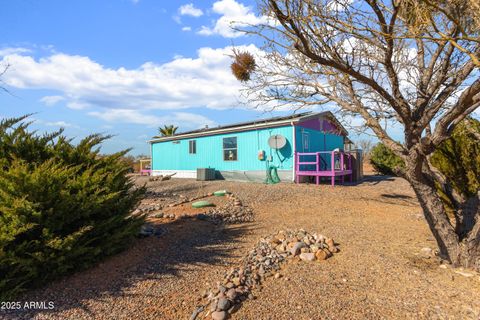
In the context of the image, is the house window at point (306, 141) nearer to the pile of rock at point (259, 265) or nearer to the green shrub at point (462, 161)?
the green shrub at point (462, 161)

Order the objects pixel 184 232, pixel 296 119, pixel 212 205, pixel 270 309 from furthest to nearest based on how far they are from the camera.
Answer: pixel 296 119 < pixel 212 205 < pixel 184 232 < pixel 270 309

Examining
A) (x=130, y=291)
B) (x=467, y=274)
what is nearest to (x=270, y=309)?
(x=130, y=291)

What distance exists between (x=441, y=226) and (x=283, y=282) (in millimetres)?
2175

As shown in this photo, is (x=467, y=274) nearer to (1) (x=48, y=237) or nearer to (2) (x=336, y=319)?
(2) (x=336, y=319)

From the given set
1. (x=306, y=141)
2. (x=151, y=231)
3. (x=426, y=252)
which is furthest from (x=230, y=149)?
(x=426, y=252)

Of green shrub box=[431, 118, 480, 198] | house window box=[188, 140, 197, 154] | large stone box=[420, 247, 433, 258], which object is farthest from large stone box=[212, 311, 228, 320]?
house window box=[188, 140, 197, 154]

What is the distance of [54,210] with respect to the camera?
3.35 meters

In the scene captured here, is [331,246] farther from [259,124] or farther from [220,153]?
[220,153]

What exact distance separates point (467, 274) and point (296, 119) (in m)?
8.96

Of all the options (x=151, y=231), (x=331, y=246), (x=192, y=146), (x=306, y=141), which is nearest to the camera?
(x=331, y=246)

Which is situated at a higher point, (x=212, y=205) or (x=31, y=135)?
(x=31, y=135)

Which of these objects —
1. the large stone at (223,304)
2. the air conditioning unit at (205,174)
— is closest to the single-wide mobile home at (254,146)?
the air conditioning unit at (205,174)

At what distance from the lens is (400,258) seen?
149 inches

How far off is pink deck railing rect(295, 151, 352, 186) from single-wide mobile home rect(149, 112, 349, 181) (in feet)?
0.87
